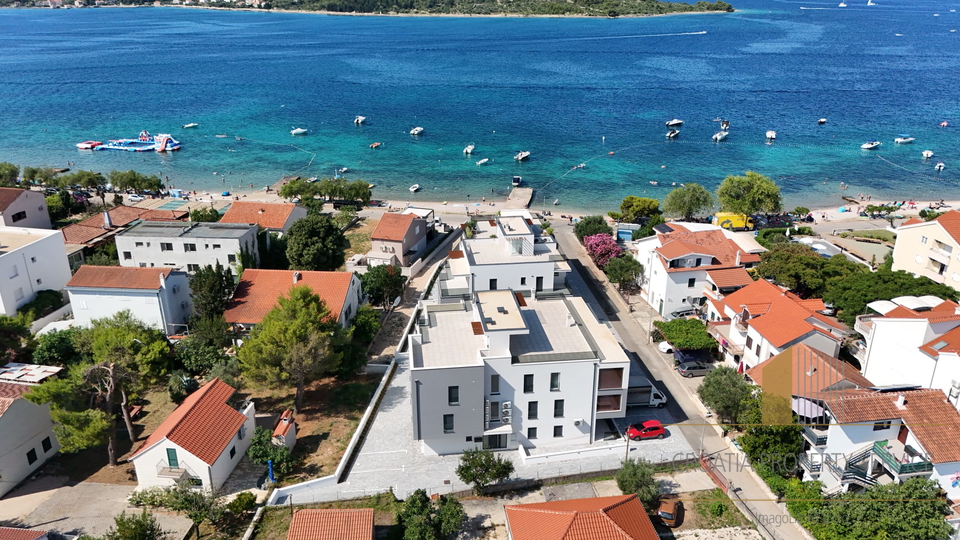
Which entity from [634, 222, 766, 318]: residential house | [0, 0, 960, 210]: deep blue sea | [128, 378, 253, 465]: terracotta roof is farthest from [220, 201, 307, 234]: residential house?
[634, 222, 766, 318]: residential house

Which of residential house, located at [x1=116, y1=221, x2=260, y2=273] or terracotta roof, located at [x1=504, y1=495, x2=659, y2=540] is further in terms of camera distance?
residential house, located at [x1=116, y1=221, x2=260, y2=273]

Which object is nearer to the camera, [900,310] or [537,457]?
[537,457]

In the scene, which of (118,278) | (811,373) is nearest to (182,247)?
(118,278)

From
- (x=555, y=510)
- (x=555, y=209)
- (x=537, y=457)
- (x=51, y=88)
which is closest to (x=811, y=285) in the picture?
(x=537, y=457)

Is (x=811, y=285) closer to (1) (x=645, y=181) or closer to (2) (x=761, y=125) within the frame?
(1) (x=645, y=181)

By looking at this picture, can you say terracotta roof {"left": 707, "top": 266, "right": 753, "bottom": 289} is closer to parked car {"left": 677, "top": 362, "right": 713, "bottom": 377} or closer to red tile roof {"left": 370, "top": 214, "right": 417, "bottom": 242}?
parked car {"left": 677, "top": 362, "right": 713, "bottom": 377}

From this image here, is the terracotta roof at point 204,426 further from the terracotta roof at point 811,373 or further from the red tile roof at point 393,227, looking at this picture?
the terracotta roof at point 811,373

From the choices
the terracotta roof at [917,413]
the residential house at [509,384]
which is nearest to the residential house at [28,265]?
the residential house at [509,384]
